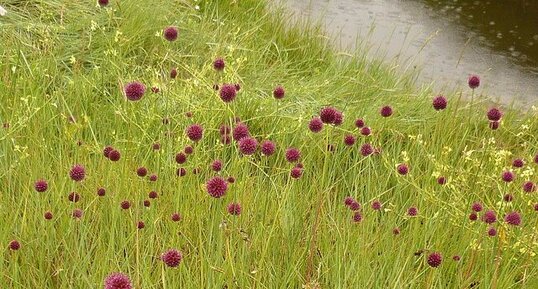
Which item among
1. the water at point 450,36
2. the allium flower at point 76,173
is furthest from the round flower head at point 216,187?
the water at point 450,36

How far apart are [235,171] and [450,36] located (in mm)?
4281

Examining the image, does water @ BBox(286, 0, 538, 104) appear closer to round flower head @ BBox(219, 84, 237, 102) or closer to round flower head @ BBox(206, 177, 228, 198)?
round flower head @ BBox(219, 84, 237, 102)

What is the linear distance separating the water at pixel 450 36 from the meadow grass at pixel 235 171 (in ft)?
2.49

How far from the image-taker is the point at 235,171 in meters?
2.41

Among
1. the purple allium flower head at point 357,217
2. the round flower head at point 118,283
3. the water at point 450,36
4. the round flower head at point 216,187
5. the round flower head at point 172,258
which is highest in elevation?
the round flower head at point 216,187

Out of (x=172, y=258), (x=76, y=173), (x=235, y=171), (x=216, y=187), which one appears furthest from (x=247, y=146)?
(x=235, y=171)

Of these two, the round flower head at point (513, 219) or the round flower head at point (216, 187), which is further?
the round flower head at point (513, 219)

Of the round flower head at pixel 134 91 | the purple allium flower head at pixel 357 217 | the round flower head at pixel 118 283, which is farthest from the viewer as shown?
the purple allium flower head at pixel 357 217

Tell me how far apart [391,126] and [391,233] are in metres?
1.32

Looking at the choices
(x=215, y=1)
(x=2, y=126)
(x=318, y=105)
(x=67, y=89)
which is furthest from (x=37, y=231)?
(x=215, y=1)

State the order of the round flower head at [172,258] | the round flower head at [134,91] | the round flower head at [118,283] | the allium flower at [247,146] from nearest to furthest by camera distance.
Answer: the round flower head at [118,283], the round flower head at [172,258], the allium flower at [247,146], the round flower head at [134,91]

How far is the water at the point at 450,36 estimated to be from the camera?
17.6 feet

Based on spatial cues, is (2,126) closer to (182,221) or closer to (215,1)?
(182,221)

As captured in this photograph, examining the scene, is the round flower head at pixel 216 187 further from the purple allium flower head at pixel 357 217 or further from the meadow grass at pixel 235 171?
the purple allium flower head at pixel 357 217
